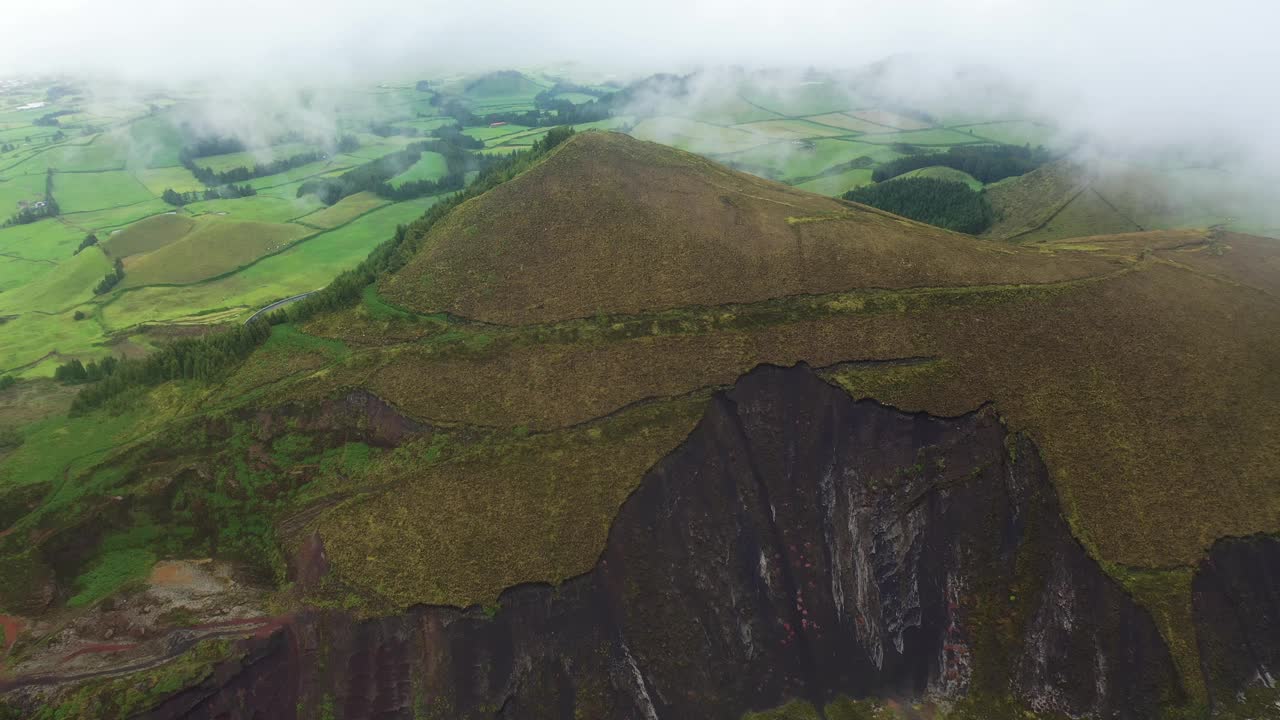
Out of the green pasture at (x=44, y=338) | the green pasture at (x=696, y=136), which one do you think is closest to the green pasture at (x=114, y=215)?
the green pasture at (x=44, y=338)

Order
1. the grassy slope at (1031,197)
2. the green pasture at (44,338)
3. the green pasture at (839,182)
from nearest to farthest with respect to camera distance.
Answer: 1. the green pasture at (44,338)
2. the grassy slope at (1031,197)
3. the green pasture at (839,182)

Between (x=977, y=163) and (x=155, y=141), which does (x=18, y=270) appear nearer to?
(x=155, y=141)

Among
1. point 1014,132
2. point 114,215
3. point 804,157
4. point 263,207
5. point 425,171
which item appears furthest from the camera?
point 1014,132

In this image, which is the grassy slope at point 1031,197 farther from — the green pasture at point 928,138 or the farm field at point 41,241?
the farm field at point 41,241

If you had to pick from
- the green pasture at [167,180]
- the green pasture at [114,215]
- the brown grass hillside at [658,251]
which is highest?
the brown grass hillside at [658,251]

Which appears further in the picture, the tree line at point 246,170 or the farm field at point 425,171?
the tree line at point 246,170

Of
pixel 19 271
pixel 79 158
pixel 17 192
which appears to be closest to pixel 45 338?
pixel 19 271
